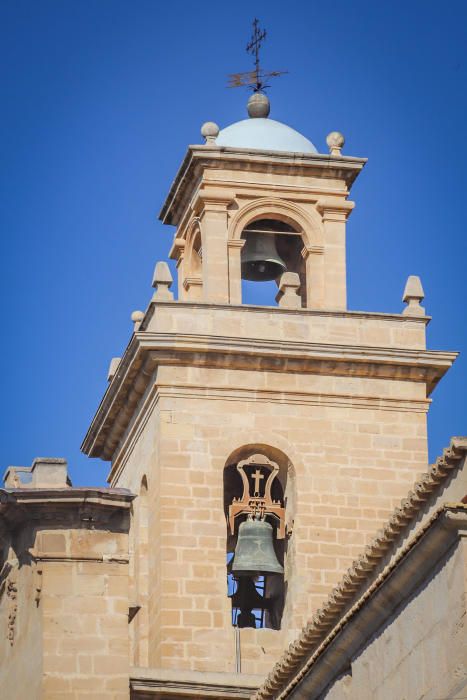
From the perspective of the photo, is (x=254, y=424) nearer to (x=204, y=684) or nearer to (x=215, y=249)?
(x=215, y=249)

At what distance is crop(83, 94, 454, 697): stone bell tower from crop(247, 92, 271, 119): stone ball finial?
1606mm

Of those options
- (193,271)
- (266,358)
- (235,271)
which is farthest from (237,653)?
(193,271)

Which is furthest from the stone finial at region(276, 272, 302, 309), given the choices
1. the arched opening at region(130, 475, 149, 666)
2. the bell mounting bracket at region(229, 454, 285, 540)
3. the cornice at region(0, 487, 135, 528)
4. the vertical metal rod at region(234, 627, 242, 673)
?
the cornice at region(0, 487, 135, 528)

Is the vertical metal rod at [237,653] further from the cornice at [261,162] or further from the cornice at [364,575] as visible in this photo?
the cornice at [261,162]

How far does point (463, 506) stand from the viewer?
68.3ft

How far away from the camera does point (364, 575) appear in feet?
80.1

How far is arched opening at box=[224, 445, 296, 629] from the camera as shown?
108 feet

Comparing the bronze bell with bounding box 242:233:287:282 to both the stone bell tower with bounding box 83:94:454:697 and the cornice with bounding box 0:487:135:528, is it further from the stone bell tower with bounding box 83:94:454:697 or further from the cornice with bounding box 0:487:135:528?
the cornice with bounding box 0:487:135:528

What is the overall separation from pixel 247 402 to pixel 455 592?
1211 centimetres

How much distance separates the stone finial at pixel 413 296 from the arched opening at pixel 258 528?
2.66 meters

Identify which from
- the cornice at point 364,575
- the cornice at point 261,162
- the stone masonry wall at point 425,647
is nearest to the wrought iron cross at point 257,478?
the cornice at point 261,162

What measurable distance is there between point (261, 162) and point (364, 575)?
11.1m

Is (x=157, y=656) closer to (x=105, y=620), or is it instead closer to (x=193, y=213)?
(x=105, y=620)

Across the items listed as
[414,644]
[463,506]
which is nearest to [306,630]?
[414,644]
